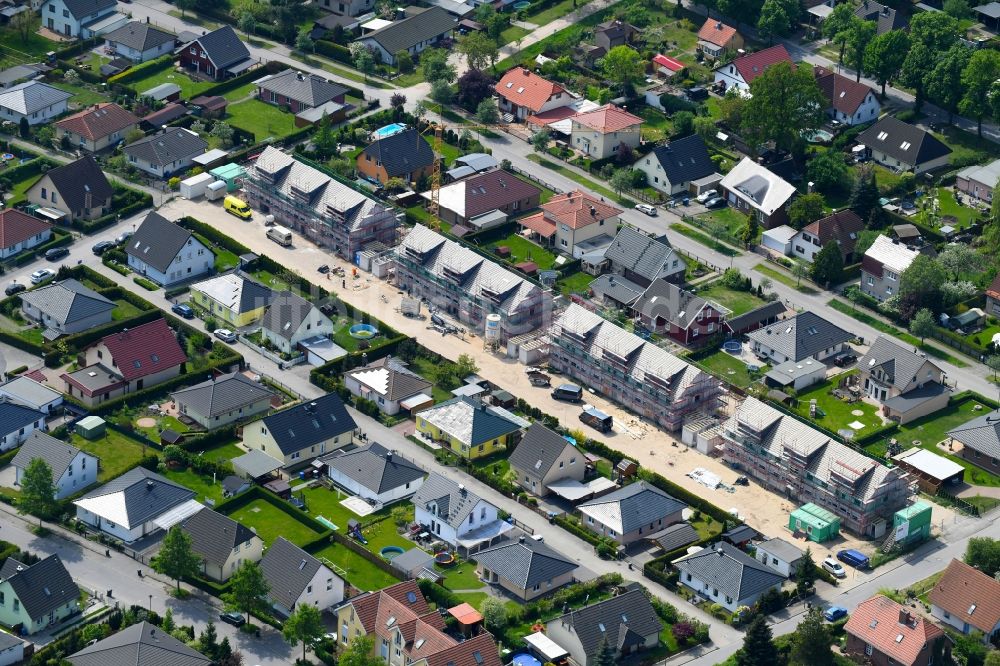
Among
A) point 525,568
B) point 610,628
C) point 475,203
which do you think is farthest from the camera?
point 475,203

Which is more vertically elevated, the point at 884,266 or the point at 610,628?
the point at 610,628

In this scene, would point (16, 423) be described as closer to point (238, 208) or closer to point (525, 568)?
point (238, 208)

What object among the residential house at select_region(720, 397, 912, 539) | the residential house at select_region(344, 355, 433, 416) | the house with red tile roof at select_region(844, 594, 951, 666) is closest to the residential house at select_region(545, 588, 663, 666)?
the house with red tile roof at select_region(844, 594, 951, 666)

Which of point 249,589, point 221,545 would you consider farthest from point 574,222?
point 249,589

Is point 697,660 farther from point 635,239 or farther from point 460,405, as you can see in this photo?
point 635,239

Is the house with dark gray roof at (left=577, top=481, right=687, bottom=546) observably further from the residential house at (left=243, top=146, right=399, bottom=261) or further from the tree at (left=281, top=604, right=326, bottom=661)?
the residential house at (left=243, top=146, right=399, bottom=261)

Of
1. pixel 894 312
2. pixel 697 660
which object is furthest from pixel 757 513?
pixel 894 312
